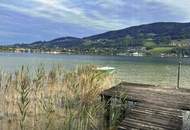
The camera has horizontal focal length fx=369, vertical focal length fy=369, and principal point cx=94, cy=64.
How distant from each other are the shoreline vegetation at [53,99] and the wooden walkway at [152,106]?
0.54 m

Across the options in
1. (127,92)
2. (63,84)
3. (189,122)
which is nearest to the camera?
(189,122)

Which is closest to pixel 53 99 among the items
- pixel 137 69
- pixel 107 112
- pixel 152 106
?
pixel 107 112

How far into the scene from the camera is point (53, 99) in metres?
12.0

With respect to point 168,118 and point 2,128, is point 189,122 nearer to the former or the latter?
point 168,118

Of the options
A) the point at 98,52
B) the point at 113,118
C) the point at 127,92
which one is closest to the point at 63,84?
the point at 127,92

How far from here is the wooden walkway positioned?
818cm

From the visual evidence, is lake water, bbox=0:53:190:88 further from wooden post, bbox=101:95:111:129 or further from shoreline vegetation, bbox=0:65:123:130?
wooden post, bbox=101:95:111:129

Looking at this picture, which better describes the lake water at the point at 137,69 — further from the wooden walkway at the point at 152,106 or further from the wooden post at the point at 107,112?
the wooden walkway at the point at 152,106

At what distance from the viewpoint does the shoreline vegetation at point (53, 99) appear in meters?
8.86

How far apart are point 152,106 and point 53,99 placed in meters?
3.97

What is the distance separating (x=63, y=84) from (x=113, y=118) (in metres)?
4.20

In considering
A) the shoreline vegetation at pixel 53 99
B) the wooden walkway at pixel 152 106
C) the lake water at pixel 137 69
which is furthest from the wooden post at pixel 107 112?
the lake water at pixel 137 69

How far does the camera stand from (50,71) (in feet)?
45.6

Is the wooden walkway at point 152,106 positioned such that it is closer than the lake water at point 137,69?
Yes
